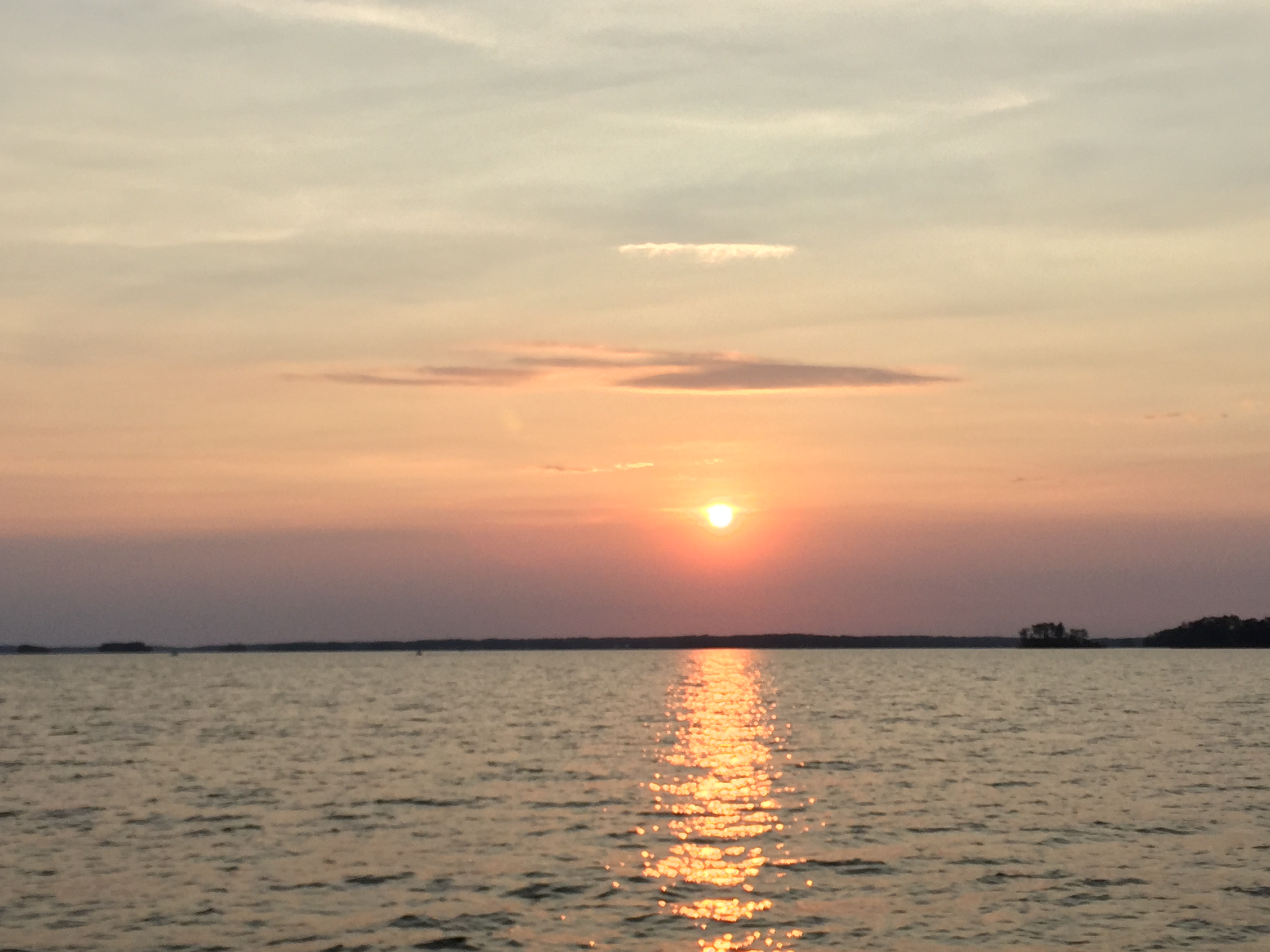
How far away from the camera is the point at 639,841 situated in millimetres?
51375

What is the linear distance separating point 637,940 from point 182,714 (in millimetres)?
108118

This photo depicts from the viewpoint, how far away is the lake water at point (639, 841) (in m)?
38.1

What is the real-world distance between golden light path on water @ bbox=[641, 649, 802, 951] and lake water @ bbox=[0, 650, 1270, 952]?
20 cm

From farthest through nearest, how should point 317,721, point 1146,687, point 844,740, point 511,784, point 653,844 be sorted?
1. point 1146,687
2. point 317,721
3. point 844,740
4. point 511,784
5. point 653,844

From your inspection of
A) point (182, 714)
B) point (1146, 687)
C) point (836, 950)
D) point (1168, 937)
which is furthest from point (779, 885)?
point (1146, 687)

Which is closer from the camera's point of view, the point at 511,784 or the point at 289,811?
the point at 289,811

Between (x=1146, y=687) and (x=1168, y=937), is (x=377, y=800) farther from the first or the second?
(x=1146, y=687)

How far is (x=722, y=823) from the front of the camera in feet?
184

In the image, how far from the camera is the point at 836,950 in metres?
35.7

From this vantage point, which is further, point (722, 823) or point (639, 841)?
point (722, 823)

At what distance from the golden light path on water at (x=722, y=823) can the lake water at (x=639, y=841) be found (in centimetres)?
20

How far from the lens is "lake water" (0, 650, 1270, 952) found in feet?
125

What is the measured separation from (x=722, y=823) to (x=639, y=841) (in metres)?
5.71

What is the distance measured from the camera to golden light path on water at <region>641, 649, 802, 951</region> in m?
39.8
